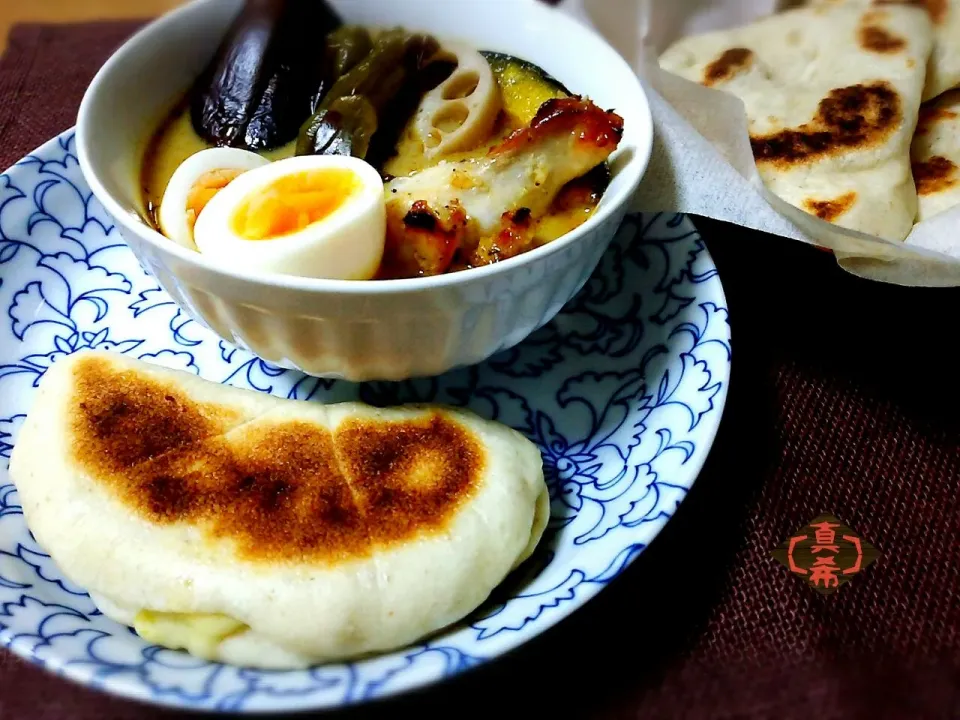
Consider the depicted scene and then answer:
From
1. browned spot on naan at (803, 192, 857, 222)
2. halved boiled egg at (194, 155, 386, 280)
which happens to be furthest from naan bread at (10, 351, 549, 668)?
browned spot on naan at (803, 192, 857, 222)

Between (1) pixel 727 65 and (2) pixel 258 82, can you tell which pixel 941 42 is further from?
(2) pixel 258 82

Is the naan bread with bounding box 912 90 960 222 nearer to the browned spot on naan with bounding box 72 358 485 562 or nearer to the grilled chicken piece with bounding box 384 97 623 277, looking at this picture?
the grilled chicken piece with bounding box 384 97 623 277

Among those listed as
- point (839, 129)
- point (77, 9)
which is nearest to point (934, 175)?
point (839, 129)

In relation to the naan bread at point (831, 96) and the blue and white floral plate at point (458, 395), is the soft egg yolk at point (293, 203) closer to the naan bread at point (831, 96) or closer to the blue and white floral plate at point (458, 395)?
the blue and white floral plate at point (458, 395)

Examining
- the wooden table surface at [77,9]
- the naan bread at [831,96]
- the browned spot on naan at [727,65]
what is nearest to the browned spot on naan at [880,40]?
the naan bread at [831,96]

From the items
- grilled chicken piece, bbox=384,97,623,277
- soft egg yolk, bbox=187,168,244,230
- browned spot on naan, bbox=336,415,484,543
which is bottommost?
browned spot on naan, bbox=336,415,484,543

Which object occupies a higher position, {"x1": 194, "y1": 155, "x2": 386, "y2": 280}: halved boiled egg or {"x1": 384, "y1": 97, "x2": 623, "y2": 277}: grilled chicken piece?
{"x1": 194, "y1": 155, "x2": 386, "y2": 280}: halved boiled egg

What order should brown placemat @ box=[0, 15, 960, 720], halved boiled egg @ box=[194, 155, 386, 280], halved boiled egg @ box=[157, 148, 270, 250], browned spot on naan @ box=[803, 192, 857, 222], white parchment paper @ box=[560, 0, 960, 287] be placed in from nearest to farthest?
brown placemat @ box=[0, 15, 960, 720]
halved boiled egg @ box=[194, 155, 386, 280]
halved boiled egg @ box=[157, 148, 270, 250]
white parchment paper @ box=[560, 0, 960, 287]
browned spot on naan @ box=[803, 192, 857, 222]
